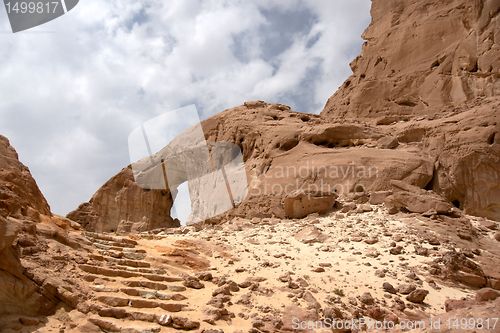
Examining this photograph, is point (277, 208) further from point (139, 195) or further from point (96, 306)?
point (139, 195)

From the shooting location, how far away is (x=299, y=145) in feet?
60.2

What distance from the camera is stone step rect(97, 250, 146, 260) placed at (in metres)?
9.35

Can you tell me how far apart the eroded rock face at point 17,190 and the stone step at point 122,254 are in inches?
58.5

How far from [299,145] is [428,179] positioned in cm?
515

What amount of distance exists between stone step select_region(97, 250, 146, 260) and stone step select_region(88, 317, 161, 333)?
2.70 metres

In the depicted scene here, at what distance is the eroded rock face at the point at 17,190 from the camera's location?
833 cm

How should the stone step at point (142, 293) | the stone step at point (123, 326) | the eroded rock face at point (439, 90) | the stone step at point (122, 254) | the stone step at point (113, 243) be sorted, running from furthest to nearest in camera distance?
the eroded rock face at point (439, 90) → the stone step at point (113, 243) → the stone step at point (122, 254) → the stone step at point (142, 293) → the stone step at point (123, 326)

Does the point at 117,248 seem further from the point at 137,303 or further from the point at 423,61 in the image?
the point at 423,61

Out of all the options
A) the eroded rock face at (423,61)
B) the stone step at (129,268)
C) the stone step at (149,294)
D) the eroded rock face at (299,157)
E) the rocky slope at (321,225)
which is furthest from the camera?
the eroded rock face at (423,61)

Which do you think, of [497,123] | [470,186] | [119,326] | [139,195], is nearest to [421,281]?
[119,326]

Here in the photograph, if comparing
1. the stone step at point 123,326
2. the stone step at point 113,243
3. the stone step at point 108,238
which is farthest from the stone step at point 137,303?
the stone step at point 108,238

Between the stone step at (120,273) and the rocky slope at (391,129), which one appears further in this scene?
the rocky slope at (391,129)

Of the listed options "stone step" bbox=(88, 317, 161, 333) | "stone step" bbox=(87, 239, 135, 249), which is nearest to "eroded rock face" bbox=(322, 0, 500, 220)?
"stone step" bbox=(87, 239, 135, 249)

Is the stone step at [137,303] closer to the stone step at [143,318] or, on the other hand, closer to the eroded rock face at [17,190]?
the stone step at [143,318]
